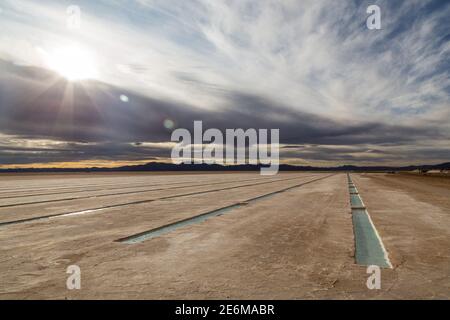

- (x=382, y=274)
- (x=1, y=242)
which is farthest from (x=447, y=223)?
(x=1, y=242)

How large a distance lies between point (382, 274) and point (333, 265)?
→ 0.88 meters

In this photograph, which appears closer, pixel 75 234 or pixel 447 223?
pixel 75 234

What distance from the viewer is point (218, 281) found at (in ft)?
17.6

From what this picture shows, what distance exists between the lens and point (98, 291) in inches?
195

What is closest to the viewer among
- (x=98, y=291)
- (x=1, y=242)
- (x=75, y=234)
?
(x=98, y=291)

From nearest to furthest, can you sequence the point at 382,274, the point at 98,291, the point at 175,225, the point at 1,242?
the point at 98,291
the point at 382,274
the point at 1,242
the point at 175,225

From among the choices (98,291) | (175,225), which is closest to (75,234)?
(175,225)

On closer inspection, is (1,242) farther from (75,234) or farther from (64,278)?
(64,278)
